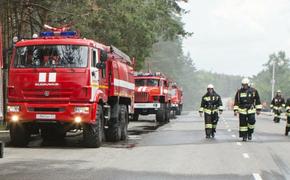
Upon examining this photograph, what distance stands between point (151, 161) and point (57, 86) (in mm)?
3739

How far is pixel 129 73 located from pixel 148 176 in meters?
10.8

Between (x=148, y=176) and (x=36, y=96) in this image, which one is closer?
(x=148, y=176)

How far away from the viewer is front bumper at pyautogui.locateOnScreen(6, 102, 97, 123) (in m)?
15.4

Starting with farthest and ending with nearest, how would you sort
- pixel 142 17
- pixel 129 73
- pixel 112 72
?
pixel 142 17 < pixel 129 73 < pixel 112 72

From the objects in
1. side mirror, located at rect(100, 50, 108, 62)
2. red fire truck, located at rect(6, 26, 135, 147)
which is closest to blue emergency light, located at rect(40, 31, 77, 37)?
red fire truck, located at rect(6, 26, 135, 147)

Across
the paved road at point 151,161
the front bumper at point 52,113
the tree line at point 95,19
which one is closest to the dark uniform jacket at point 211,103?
the paved road at point 151,161

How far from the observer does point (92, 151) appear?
15078 millimetres

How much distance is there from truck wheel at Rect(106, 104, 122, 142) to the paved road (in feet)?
2.57

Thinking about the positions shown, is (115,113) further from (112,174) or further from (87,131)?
(112,174)

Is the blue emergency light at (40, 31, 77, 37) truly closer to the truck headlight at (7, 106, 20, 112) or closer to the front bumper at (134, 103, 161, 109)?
the truck headlight at (7, 106, 20, 112)

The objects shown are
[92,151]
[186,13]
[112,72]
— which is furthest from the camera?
[186,13]

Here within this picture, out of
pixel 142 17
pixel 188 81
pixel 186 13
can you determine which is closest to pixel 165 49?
pixel 188 81

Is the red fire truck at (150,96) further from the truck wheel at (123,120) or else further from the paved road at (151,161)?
the paved road at (151,161)

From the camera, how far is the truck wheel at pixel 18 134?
1616 cm
